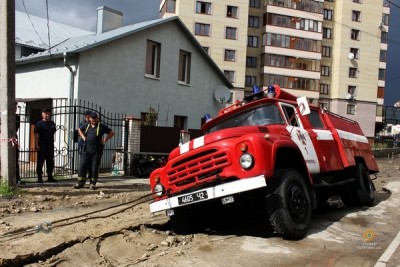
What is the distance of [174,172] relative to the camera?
21.5 ft

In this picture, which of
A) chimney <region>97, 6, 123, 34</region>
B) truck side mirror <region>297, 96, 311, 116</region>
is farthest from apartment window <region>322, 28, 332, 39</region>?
truck side mirror <region>297, 96, 311, 116</region>

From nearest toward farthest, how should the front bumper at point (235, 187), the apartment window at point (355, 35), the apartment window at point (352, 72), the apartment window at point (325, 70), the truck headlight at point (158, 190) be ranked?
1. the front bumper at point (235, 187)
2. the truck headlight at point (158, 190)
3. the apartment window at point (352, 72)
4. the apartment window at point (355, 35)
5. the apartment window at point (325, 70)

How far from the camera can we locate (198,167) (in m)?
6.18

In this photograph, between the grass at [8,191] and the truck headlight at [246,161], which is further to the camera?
the grass at [8,191]

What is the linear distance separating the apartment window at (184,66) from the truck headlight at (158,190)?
47.7ft

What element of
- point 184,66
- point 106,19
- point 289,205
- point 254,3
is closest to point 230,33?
point 254,3

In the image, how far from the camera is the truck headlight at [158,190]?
6.63 m

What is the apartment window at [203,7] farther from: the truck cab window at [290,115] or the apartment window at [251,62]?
the truck cab window at [290,115]

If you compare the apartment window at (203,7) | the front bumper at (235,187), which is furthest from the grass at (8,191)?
the apartment window at (203,7)

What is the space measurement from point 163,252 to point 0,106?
5.76m

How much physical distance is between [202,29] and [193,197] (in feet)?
148

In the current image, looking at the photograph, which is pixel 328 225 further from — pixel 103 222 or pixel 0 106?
pixel 0 106

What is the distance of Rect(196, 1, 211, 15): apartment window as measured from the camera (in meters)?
49.3

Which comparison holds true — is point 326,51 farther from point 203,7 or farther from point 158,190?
point 158,190
